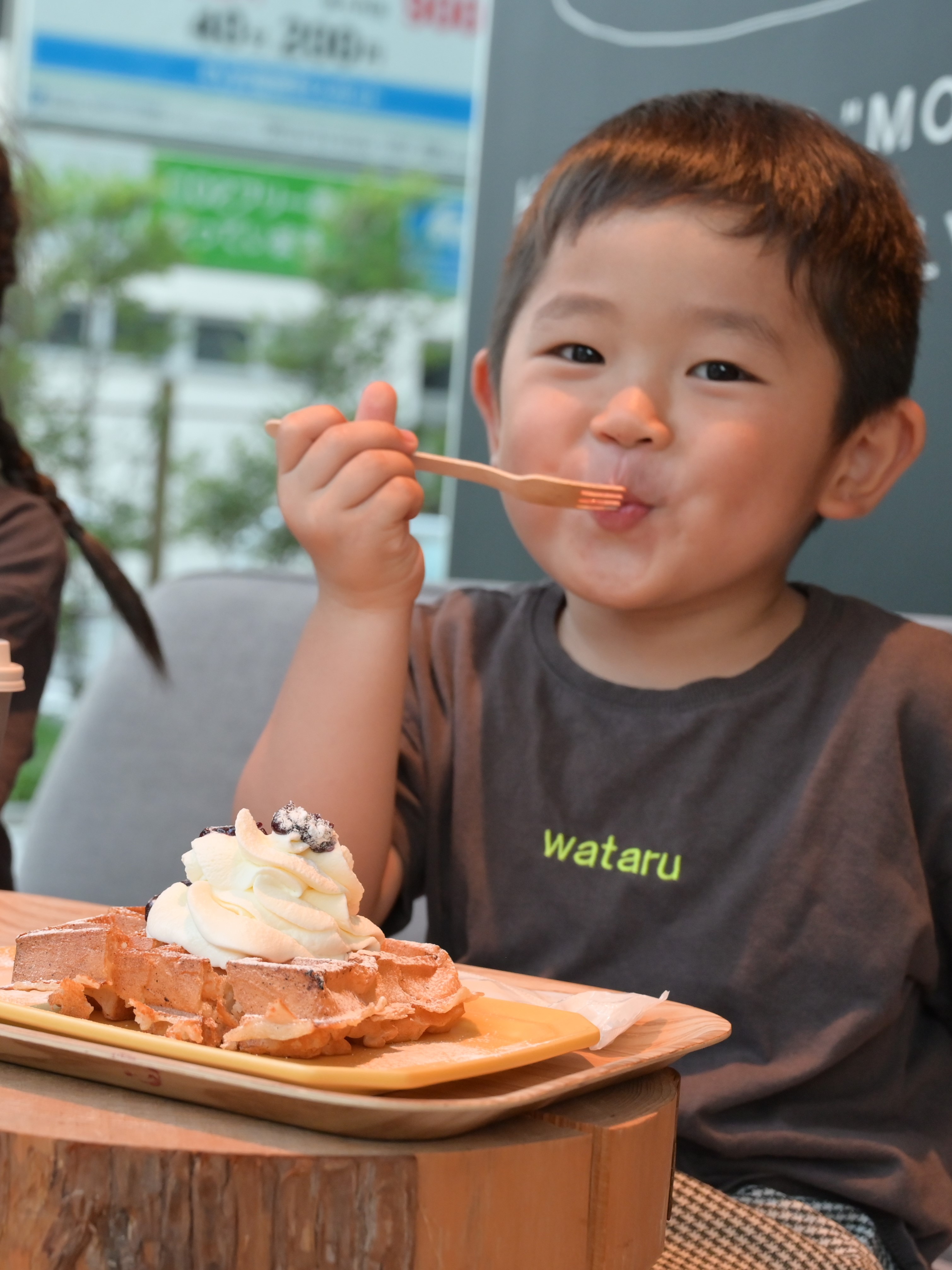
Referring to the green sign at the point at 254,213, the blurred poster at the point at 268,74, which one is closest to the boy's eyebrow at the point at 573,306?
the blurred poster at the point at 268,74

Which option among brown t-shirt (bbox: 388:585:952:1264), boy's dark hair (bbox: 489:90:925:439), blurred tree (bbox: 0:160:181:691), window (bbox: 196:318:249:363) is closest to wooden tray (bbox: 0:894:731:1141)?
brown t-shirt (bbox: 388:585:952:1264)

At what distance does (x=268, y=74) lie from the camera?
3.92 meters

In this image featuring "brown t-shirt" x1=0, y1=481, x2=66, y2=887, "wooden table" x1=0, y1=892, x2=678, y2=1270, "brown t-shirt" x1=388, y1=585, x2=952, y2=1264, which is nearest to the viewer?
"wooden table" x1=0, y1=892, x2=678, y2=1270

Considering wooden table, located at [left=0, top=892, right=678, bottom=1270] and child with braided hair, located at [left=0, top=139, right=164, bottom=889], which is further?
child with braided hair, located at [left=0, top=139, right=164, bottom=889]

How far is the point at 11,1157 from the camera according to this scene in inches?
23.0

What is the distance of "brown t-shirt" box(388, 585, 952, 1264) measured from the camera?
1114mm

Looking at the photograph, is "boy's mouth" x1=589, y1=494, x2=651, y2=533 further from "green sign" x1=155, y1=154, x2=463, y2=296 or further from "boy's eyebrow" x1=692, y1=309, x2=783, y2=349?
"green sign" x1=155, y1=154, x2=463, y2=296

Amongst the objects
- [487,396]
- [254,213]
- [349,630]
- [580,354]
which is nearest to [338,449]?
[349,630]

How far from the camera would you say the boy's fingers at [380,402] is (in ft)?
3.84

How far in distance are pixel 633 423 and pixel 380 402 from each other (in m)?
0.21

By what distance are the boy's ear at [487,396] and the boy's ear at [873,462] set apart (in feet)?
1.06

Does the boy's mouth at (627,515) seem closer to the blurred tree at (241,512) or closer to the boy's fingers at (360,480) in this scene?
the boy's fingers at (360,480)

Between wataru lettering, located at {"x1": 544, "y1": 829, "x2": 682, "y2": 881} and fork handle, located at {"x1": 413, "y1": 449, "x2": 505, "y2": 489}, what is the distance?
311mm

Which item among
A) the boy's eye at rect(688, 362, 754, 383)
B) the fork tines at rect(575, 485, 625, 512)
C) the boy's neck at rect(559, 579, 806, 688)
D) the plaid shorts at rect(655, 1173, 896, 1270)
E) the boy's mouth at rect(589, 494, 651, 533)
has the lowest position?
the plaid shorts at rect(655, 1173, 896, 1270)
